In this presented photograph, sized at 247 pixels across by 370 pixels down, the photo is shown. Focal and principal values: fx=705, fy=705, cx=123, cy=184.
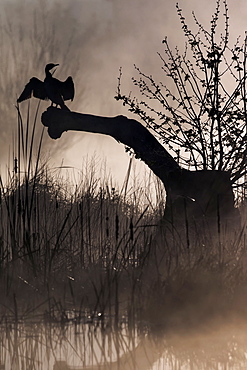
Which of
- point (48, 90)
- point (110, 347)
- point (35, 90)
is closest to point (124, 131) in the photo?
point (48, 90)

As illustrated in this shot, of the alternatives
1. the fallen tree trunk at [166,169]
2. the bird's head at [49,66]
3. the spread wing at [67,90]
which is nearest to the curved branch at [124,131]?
the fallen tree trunk at [166,169]

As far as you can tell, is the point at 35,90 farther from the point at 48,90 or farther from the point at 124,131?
the point at 124,131

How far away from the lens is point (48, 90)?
7930mm

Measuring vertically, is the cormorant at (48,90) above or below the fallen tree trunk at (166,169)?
above

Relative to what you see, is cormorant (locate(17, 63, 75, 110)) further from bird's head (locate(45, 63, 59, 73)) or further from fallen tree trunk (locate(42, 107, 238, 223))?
fallen tree trunk (locate(42, 107, 238, 223))

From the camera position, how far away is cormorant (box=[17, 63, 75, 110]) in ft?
26.0

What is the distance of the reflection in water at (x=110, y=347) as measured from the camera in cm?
276

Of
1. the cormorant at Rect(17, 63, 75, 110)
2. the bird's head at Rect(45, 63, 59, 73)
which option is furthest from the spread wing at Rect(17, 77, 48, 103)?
the bird's head at Rect(45, 63, 59, 73)

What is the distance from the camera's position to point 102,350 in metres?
3.01

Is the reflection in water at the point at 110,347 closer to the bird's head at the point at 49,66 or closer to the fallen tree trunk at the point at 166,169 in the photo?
the fallen tree trunk at the point at 166,169

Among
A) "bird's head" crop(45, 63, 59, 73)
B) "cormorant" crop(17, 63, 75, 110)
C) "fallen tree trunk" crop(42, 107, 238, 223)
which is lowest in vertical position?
"fallen tree trunk" crop(42, 107, 238, 223)

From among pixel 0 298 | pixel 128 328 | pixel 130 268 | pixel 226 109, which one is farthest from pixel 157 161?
pixel 128 328

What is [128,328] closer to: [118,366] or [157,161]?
[118,366]

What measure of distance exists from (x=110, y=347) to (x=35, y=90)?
213 inches
